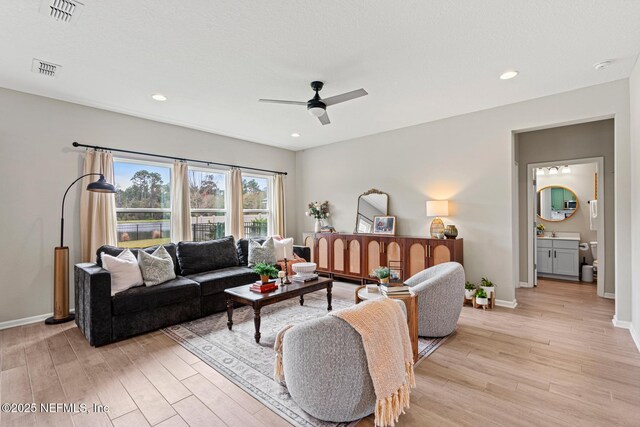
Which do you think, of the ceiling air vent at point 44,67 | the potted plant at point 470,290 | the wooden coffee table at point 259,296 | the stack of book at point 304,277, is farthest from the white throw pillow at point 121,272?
the potted plant at point 470,290

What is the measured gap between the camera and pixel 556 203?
20.1ft

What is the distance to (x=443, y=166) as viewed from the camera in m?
4.75

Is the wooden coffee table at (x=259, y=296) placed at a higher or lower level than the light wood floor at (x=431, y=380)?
higher

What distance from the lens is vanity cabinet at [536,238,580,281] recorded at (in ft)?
18.0

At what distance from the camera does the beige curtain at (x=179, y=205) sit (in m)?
4.77

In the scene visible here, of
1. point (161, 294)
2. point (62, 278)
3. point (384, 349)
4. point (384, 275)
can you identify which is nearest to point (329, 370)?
point (384, 349)

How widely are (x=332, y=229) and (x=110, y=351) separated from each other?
405 centimetres

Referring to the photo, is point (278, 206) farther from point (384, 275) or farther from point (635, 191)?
point (635, 191)

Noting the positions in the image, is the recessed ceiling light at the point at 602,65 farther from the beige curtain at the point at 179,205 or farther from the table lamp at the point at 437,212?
the beige curtain at the point at 179,205

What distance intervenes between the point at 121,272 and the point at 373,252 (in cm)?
367

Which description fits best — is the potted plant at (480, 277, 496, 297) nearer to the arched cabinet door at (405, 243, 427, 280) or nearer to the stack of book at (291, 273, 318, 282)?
the arched cabinet door at (405, 243, 427, 280)

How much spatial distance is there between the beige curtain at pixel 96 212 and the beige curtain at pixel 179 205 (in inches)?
33.1

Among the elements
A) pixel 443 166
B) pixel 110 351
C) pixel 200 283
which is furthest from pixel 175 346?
pixel 443 166

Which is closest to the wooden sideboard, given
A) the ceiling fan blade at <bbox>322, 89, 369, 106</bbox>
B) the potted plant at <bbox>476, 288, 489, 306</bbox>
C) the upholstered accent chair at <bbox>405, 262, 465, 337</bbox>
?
the potted plant at <bbox>476, 288, 489, 306</bbox>
